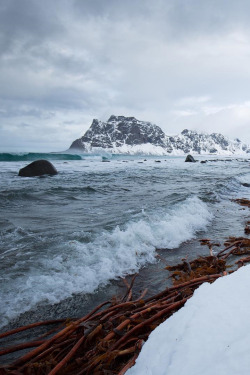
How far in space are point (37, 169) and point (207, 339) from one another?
706 inches

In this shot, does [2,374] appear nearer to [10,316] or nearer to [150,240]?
[10,316]

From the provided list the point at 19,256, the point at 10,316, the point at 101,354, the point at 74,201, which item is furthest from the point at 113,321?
the point at 74,201

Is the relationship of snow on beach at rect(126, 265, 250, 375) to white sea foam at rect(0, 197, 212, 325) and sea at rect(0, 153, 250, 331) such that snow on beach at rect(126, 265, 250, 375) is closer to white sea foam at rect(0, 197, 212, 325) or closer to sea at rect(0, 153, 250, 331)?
sea at rect(0, 153, 250, 331)

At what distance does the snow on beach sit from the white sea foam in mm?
1761

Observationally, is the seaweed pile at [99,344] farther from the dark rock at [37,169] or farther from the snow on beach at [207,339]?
the dark rock at [37,169]

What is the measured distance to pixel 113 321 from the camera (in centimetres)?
173

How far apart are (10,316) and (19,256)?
1320mm

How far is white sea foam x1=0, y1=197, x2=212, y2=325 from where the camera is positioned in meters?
2.61

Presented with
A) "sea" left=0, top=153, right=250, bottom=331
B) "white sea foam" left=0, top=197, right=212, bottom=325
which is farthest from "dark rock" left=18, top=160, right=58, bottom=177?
"white sea foam" left=0, top=197, right=212, bottom=325

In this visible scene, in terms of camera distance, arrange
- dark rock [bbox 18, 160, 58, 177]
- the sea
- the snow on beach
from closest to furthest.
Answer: the snow on beach → the sea → dark rock [bbox 18, 160, 58, 177]

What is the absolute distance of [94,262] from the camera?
11.2ft

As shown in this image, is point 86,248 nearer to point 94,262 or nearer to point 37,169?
point 94,262

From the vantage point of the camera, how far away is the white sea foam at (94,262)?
8.57 ft

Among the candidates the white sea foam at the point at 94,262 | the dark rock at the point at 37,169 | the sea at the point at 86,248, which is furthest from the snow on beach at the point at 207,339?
the dark rock at the point at 37,169
